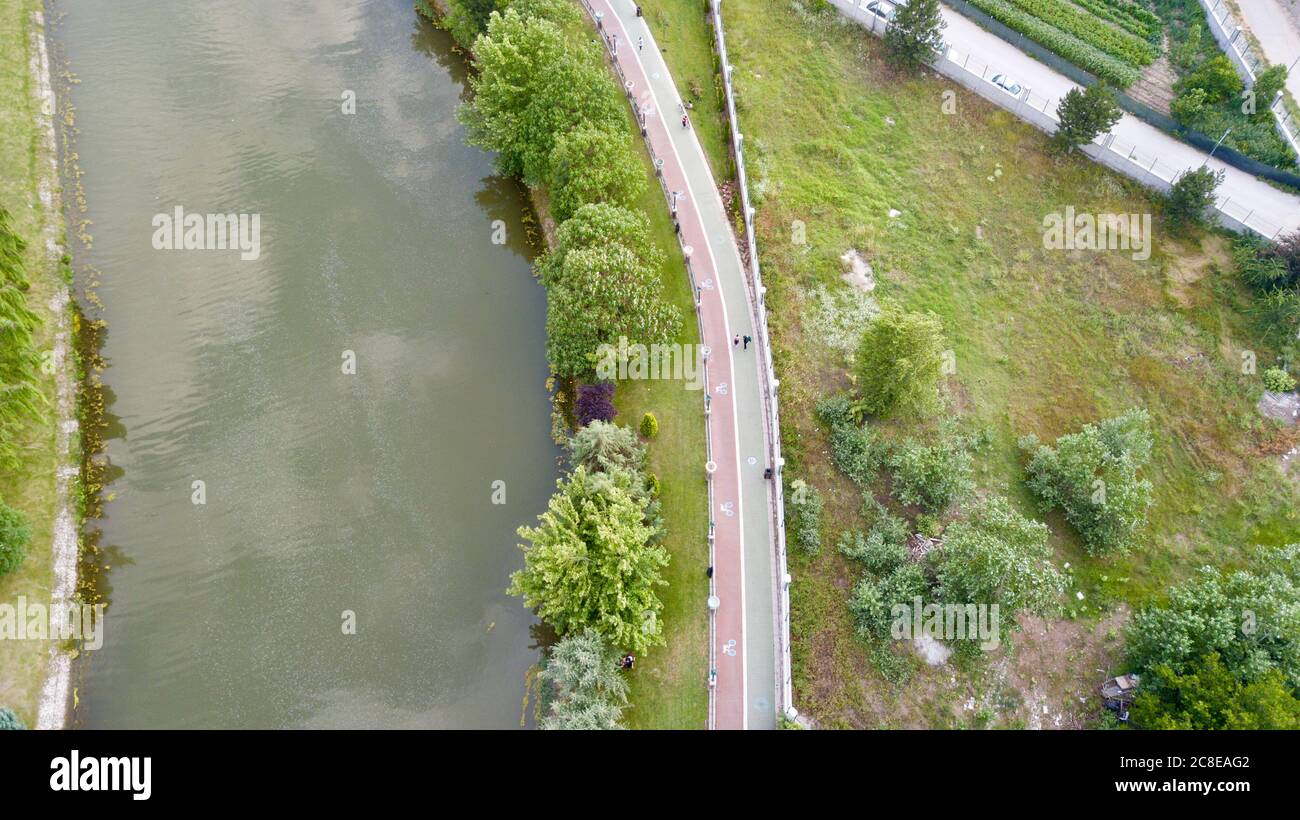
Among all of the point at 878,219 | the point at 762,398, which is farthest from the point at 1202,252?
the point at 762,398

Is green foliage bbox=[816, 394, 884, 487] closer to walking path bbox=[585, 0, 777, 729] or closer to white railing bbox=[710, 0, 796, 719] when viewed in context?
white railing bbox=[710, 0, 796, 719]

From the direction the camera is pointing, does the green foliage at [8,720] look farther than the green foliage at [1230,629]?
No

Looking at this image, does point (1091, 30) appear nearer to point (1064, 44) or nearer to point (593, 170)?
point (1064, 44)

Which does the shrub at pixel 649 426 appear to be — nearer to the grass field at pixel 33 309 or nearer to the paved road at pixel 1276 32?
the grass field at pixel 33 309

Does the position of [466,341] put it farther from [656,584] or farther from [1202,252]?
[1202,252]

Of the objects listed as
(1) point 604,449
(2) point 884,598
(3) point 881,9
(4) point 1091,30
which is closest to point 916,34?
(3) point 881,9

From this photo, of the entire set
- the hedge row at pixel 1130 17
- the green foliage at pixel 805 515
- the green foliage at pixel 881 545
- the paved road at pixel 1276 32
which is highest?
the hedge row at pixel 1130 17

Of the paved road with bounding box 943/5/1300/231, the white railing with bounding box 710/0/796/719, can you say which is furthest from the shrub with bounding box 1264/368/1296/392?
the white railing with bounding box 710/0/796/719

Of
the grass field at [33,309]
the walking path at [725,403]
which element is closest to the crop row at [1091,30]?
the walking path at [725,403]
